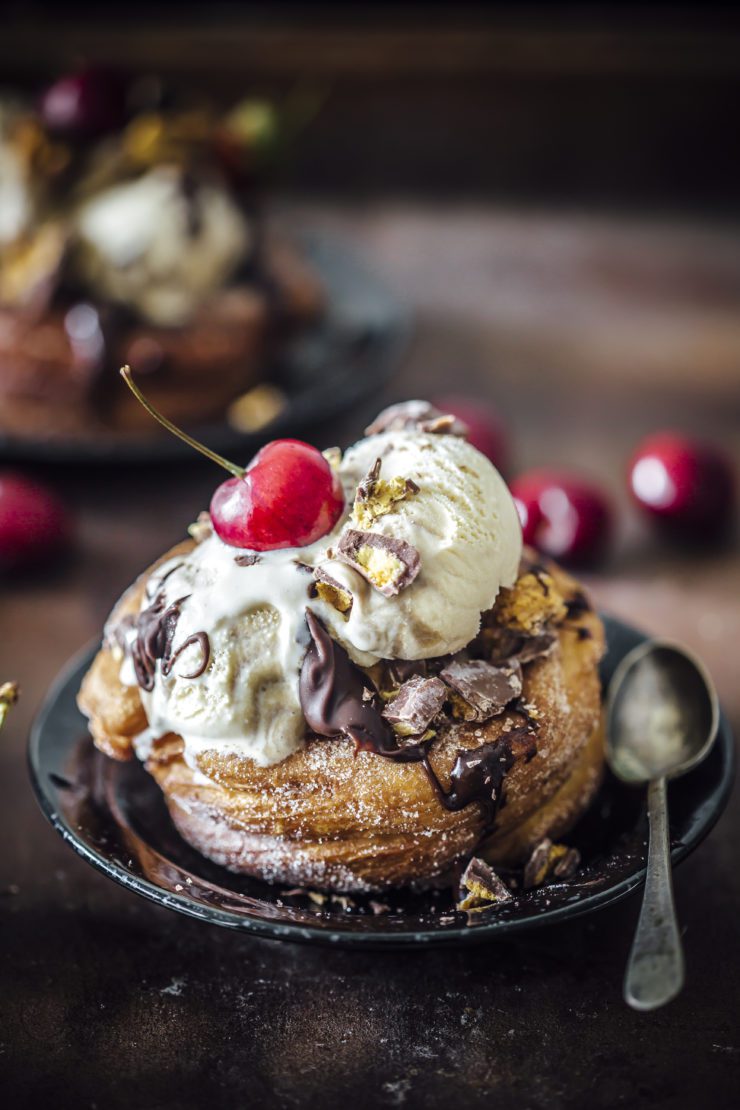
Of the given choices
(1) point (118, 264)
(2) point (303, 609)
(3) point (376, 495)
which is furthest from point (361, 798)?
(1) point (118, 264)

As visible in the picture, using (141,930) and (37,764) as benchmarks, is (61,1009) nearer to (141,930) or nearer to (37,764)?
(141,930)

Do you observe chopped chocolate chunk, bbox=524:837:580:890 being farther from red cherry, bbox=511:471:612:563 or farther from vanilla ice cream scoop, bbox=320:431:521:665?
red cherry, bbox=511:471:612:563

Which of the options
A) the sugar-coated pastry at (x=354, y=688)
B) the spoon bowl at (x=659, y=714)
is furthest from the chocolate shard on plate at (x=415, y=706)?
the spoon bowl at (x=659, y=714)

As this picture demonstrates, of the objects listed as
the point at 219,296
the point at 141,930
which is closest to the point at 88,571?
the point at 219,296

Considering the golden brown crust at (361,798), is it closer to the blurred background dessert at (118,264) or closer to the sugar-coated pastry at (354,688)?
the sugar-coated pastry at (354,688)

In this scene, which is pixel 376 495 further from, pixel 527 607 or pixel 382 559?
pixel 527 607

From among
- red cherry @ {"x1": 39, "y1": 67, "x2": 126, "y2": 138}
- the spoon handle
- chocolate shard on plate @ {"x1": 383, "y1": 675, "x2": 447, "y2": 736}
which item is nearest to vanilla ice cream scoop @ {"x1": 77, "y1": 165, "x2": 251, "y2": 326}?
red cherry @ {"x1": 39, "y1": 67, "x2": 126, "y2": 138}
